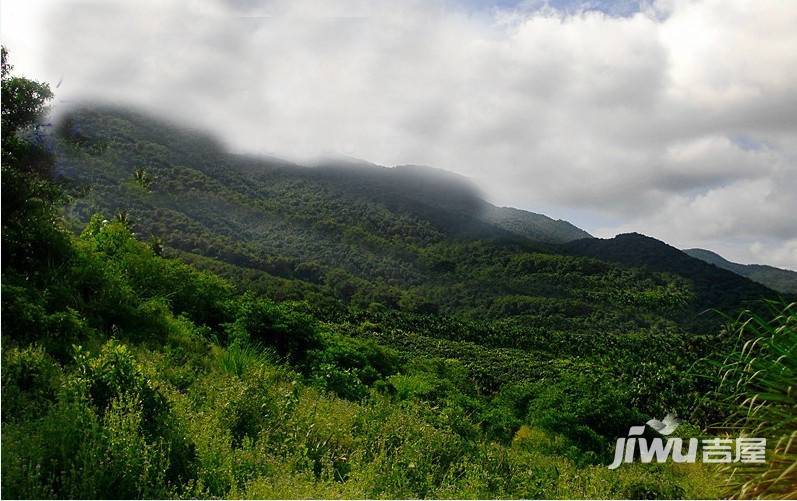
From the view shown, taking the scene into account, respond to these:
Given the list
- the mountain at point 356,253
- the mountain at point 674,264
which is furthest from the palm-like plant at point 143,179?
the mountain at point 674,264

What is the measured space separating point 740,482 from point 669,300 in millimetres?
124660

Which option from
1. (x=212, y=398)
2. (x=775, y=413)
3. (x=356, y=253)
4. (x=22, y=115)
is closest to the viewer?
(x=775, y=413)

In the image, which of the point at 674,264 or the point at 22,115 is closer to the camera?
the point at 22,115

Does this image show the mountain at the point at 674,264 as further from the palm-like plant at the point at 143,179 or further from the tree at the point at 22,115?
the tree at the point at 22,115

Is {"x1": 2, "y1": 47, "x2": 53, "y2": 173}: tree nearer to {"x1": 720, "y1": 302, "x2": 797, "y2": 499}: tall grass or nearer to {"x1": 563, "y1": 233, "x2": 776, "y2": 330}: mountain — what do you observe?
{"x1": 720, "y1": 302, "x2": 797, "y2": 499}: tall grass

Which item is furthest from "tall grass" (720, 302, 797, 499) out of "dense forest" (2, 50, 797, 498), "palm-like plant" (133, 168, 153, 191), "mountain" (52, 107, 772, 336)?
"mountain" (52, 107, 772, 336)

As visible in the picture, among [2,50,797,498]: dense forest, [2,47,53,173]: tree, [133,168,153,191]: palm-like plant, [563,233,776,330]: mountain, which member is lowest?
[2,50,797,498]: dense forest

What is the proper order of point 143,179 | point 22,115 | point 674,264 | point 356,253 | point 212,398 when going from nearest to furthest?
point 212,398, point 22,115, point 143,179, point 356,253, point 674,264

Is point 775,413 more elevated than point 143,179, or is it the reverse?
point 143,179

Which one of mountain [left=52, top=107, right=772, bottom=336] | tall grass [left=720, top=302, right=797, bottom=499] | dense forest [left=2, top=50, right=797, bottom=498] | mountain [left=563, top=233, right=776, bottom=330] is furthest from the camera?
mountain [left=563, top=233, right=776, bottom=330]

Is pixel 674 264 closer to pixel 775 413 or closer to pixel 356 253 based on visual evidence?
pixel 356 253

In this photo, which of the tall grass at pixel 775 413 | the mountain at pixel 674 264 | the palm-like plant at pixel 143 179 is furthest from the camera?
the mountain at pixel 674 264

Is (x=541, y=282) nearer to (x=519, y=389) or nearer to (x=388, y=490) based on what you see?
(x=519, y=389)

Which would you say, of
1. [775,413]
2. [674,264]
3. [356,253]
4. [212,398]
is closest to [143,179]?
[212,398]
